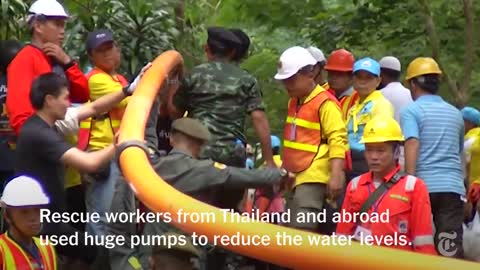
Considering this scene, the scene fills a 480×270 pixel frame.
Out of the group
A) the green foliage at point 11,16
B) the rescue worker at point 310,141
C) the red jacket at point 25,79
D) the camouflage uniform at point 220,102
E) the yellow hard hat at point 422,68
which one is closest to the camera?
the red jacket at point 25,79

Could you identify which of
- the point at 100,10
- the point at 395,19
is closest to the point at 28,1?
the point at 100,10

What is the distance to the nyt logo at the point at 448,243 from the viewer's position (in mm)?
8305

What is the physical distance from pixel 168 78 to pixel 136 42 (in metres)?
2.86

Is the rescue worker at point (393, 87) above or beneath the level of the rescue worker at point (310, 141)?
→ above

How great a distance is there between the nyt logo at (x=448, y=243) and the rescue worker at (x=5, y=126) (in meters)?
3.12

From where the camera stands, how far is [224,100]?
8.07m

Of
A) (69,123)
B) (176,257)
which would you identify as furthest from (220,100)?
(176,257)

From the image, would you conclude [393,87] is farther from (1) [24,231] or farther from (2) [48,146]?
(1) [24,231]

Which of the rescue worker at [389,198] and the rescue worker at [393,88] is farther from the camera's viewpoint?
the rescue worker at [393,88]

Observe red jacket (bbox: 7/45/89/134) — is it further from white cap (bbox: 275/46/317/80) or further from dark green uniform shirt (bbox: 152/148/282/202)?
white cap (bbox: 275/46/317/80)

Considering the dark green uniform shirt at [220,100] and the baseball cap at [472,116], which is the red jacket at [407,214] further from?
the baseball cap at [472,116]

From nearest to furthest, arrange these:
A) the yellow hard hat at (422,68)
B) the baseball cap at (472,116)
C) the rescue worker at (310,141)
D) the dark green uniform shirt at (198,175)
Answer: the dark green uniform shirt at (198,175) → the rescue worker at (310,141) → the yellow hard hat at (422,68) → the baseball cap at (472,116)

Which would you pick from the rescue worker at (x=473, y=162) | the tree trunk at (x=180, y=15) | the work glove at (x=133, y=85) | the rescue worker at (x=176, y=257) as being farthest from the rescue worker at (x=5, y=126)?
the rescue worker at (x=473, y=162)

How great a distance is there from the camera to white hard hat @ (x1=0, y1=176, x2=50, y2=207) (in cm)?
666
